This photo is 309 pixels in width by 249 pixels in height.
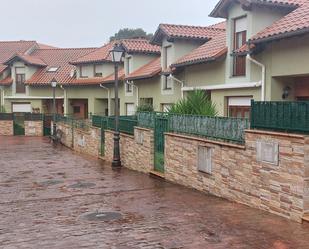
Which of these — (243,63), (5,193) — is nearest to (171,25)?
(243,63)

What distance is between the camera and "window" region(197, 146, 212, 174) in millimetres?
11039

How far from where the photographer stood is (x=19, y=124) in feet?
122

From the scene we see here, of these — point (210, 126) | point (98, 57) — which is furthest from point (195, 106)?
point (98, 57)

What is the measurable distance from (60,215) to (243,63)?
9522 mm

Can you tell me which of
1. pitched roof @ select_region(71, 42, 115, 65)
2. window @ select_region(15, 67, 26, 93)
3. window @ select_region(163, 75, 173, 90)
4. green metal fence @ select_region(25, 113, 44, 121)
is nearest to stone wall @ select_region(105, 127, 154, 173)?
window @ select_region(163, 75, 173, 90)

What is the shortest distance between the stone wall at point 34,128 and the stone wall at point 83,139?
7.53m

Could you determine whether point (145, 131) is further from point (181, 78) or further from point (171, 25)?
point (171, 25)

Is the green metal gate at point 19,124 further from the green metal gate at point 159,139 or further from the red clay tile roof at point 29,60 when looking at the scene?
the green metal gate at point 159,139

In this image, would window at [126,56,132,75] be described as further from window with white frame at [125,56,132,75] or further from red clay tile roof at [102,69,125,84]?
red clay tile roof at [102,69,125,84]

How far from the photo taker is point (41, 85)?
1503 inches

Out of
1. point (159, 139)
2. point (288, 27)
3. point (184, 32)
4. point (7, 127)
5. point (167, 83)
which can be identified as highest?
point (184, 32)

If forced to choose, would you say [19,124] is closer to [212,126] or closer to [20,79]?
[20,79]

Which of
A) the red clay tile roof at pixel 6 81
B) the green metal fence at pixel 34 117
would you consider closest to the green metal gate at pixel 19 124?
the green metal fence at pixel 34 117

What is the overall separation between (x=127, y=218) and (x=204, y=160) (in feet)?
10.7
